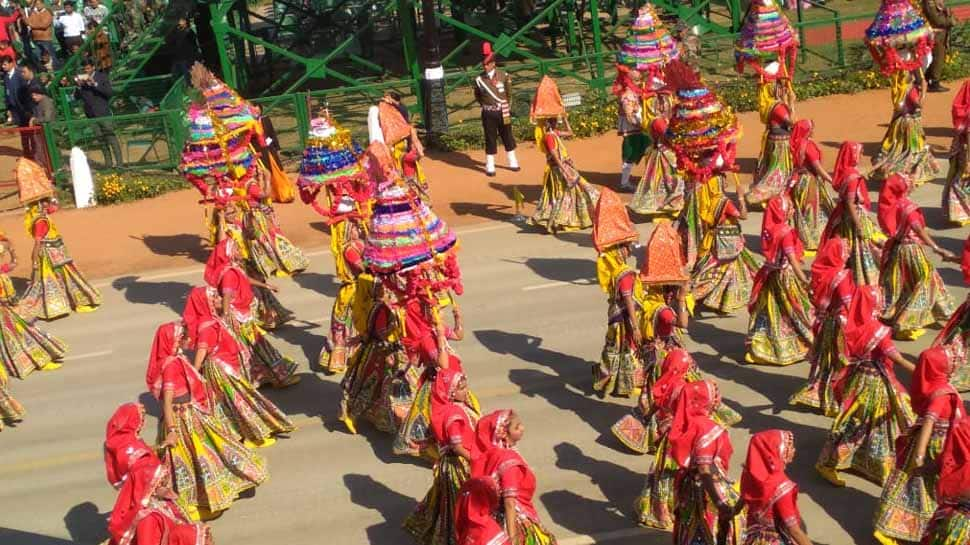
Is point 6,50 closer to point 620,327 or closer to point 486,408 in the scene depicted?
point 486,408

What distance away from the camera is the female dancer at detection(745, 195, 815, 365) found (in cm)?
1299

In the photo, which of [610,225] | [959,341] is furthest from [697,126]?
[959,341]

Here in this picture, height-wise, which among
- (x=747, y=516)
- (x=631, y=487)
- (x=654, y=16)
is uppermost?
(x=654, y=16)

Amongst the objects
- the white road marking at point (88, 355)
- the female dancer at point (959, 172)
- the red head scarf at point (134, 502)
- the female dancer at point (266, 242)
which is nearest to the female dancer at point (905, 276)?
the female dancer at point (959, 172)

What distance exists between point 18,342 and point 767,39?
10332mm

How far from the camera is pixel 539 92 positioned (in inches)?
692

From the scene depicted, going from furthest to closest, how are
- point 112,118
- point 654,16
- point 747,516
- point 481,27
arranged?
1. point 481,27
2. point 112,118
3. point 654,16
4. point 747,516

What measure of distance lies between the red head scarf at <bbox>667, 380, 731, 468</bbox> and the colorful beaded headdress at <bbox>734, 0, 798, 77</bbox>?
948cm

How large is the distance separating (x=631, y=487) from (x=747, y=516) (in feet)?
8.48

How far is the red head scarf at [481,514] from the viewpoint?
8.53 meters

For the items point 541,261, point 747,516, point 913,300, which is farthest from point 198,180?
point 747,516

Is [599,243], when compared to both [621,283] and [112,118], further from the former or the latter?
[112,118]

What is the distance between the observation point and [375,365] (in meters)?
12.6

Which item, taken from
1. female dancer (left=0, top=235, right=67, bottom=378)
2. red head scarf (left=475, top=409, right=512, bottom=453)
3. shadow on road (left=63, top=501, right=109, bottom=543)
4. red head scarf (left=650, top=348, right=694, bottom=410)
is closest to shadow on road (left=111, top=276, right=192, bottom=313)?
female dancer (left=0, top=235, right=67, bottom=378)
